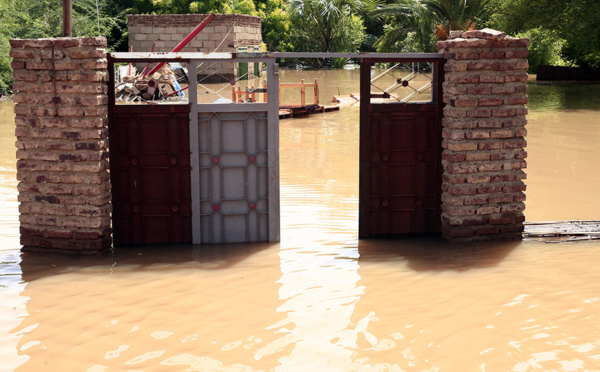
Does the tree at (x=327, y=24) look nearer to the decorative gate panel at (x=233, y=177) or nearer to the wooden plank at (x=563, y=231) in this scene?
the wooden plank at (x=563, y=231)

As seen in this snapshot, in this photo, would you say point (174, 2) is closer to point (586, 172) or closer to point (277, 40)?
point (277, 40)

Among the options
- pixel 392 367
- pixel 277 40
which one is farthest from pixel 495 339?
pixel 277 40

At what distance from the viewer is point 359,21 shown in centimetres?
3750

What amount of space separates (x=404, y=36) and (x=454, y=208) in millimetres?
27818

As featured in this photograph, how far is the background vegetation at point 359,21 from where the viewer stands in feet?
80.2

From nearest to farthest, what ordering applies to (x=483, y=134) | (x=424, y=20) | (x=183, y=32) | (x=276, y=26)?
1. (x=483, y=134)
2. (x=183, y=32)
3. (x=424, y=20)
4. (x=276, y=26)

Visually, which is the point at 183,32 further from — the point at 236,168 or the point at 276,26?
the point at 236,168

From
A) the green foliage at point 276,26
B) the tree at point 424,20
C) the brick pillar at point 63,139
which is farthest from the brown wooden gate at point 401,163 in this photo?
the green foliage at point 276,26

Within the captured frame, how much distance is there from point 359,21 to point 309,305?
107 feet

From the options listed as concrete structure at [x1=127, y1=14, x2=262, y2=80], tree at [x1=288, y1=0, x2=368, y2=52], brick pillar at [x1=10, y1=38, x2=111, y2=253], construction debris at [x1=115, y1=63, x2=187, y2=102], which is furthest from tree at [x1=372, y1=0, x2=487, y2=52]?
brick pillar at [x1=10, y1=38, x2=111, y2=253]

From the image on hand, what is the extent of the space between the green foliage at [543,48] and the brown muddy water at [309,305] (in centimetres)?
1980

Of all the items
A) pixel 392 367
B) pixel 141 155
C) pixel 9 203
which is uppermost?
pixel 141 155

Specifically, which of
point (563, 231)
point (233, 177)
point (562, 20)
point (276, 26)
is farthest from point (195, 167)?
point (276, 26)

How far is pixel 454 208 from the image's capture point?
799cm
